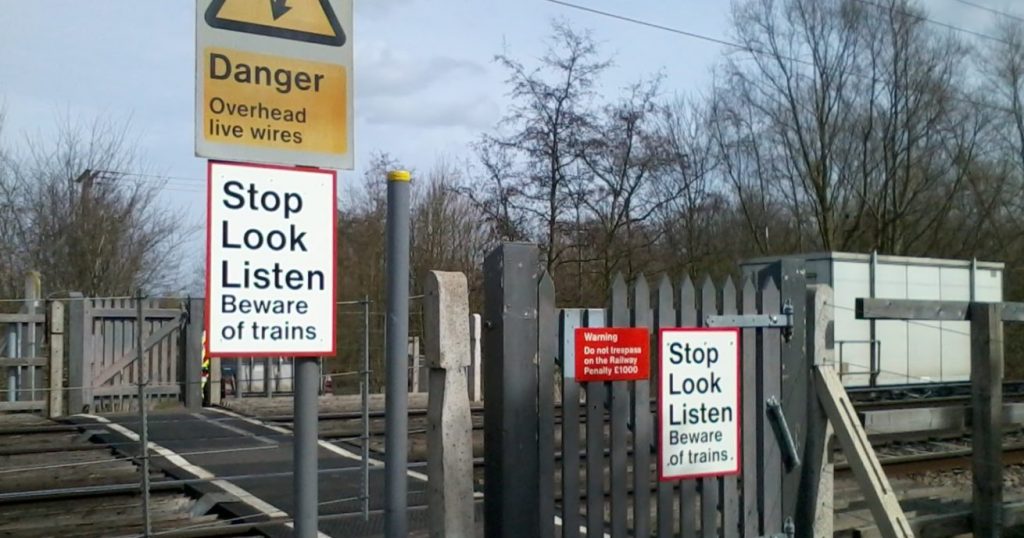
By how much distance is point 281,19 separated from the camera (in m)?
3.84

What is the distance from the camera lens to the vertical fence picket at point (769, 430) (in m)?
5.67

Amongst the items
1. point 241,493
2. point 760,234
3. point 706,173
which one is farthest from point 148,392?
point 760,234

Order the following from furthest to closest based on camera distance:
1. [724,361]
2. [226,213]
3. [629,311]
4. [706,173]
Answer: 1. [706,173]
2. [724,361]
3. [629,311]
4. [226,213]

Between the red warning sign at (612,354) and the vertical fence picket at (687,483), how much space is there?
32cm

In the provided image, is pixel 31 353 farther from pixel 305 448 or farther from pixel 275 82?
pixel 275 82

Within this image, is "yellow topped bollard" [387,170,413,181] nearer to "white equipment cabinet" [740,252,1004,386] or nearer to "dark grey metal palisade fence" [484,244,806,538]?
"dark grey metal palisade fence" [484,244,806,538]

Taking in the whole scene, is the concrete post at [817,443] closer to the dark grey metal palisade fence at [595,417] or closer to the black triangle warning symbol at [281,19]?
the dark grey metal palisade fence at [595,417]

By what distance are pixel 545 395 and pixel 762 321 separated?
1.52 m

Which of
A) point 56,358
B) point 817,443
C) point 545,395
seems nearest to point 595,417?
point 545,395

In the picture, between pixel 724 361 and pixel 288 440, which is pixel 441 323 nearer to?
pixel 724 361

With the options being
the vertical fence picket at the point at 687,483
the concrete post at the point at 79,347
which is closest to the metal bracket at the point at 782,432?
the vertical fence picket at the point at 687,483

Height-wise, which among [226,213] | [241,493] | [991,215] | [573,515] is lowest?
[241,493]

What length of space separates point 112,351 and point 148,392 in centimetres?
98

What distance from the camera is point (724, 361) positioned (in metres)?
5.41
